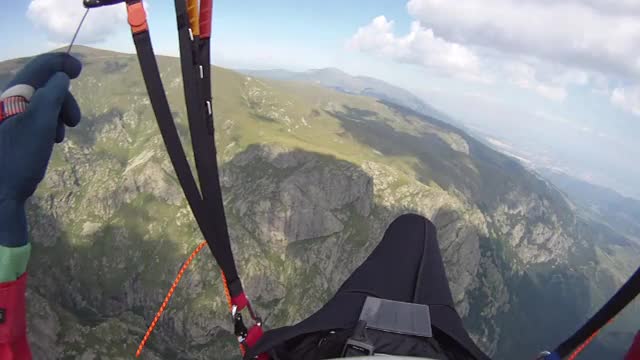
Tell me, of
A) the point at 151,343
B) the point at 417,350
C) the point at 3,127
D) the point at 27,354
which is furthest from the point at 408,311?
the point at 151,343

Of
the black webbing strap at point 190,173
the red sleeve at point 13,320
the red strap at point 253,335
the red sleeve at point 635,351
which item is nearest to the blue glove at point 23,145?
the red sleeve at point 13,320

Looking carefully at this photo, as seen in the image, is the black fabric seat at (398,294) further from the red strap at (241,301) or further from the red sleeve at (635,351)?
the red sleeve at (635,351)

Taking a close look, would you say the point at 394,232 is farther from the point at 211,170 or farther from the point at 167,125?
the point at 167,125

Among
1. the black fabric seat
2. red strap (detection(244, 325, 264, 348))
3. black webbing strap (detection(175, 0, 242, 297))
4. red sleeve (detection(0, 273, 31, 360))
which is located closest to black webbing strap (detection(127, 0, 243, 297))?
black webbing strap (detection(175, 0, 242, 297))

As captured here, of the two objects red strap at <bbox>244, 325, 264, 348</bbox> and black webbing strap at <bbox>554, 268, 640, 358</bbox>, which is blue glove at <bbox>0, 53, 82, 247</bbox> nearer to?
red strap at <bbox>244, 325, 264, 348</bbox>

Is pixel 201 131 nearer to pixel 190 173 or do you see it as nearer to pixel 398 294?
pixel 190 173

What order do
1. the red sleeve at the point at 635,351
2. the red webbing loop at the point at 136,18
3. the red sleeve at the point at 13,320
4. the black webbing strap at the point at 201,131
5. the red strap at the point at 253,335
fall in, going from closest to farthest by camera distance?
1. the red webbing loop at the point at 136,18
2. the red sleeve at the point at 635,351
3. the black webbing strap at the point at 201,131
4. the red sleeve at the point at 13,320
5. the red strap at the point at 253,335
